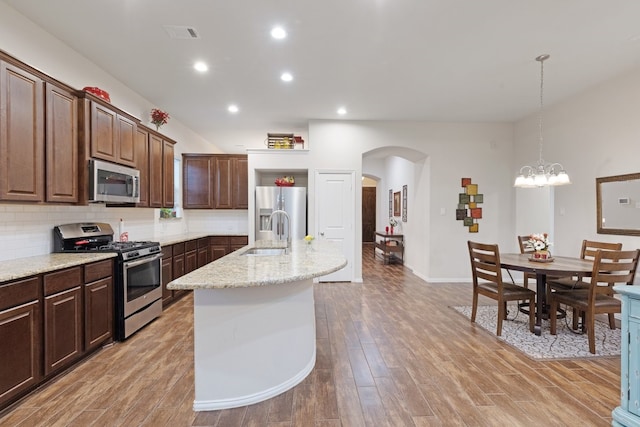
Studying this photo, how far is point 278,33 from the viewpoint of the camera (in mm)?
2836

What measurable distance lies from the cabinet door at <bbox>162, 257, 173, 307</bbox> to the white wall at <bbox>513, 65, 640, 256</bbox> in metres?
5.62

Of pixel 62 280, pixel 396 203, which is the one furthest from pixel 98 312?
pixel 396 203

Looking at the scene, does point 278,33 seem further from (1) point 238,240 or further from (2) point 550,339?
(2) point 550,339

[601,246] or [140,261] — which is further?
[601,246]

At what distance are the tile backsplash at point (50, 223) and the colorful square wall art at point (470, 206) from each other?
5.20 metres

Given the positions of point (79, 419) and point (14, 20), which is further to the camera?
point (14, 20)

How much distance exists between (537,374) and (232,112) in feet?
16.9

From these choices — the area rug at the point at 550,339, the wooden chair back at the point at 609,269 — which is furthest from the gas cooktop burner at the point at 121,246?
the wooden chair back at the point at 609,269

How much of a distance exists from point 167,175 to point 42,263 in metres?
2.32

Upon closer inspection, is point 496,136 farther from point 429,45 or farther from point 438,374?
point 438,374

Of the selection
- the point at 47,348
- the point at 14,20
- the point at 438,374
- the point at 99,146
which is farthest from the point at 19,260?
the point at 438,374

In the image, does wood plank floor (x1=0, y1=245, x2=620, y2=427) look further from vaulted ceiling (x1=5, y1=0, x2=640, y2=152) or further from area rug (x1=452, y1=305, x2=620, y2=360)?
vaulted ceiling (x1=5, y1=0, x2=640, y2=152)

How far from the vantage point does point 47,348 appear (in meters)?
2.17

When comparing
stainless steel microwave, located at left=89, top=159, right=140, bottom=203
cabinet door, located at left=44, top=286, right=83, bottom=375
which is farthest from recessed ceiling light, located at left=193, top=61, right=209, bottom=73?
cabinet door, located at left=44, top=286, right=83, bottom=375
